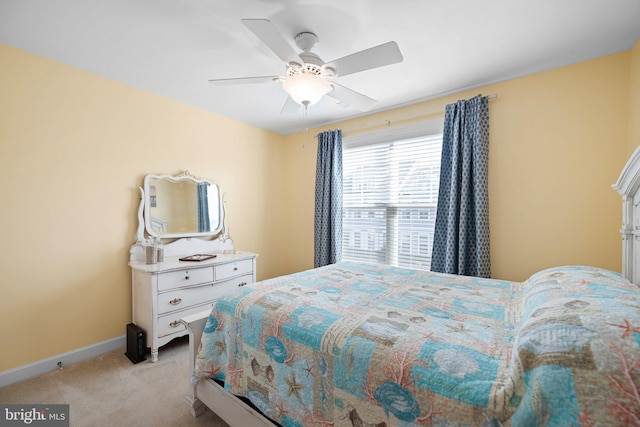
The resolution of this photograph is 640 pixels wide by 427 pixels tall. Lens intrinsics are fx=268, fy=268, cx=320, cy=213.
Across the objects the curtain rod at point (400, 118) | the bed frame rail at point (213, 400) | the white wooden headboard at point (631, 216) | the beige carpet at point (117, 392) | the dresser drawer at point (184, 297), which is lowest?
the beige carpet at point (117, 392)

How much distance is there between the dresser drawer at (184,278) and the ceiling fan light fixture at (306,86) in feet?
6.01

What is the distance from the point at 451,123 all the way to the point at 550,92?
0.77 m

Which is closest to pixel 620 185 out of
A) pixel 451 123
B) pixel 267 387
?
pixel 451 123


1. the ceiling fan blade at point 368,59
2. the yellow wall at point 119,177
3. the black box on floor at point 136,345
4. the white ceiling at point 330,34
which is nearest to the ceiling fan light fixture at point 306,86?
the ceiling fan blade at point 368,59

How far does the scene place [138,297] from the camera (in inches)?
96.7

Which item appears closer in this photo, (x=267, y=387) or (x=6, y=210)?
(x=267, y=387)

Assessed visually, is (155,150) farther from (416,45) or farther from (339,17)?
(416,45)

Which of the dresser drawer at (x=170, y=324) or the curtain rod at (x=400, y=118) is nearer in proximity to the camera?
the dresser drawer at (x=170, y=324)

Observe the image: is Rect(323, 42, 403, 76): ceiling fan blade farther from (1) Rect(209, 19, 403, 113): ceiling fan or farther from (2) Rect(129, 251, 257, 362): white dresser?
(2) Rect(129, 251, 257, 362): white dresser

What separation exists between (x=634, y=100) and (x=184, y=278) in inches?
150

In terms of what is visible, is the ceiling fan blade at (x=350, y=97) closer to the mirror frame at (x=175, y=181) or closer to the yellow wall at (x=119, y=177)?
the yellow wall at (x=119, y=177)

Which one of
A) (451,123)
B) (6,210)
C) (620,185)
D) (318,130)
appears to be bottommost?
(6,210)

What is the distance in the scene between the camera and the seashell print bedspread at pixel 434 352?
0.70 meters

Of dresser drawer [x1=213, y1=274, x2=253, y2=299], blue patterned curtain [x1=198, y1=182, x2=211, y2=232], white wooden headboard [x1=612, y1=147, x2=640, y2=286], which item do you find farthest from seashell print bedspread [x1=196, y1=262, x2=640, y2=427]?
blue patterned curtain [x1=198, y1=182, x2=211, y2=232]
